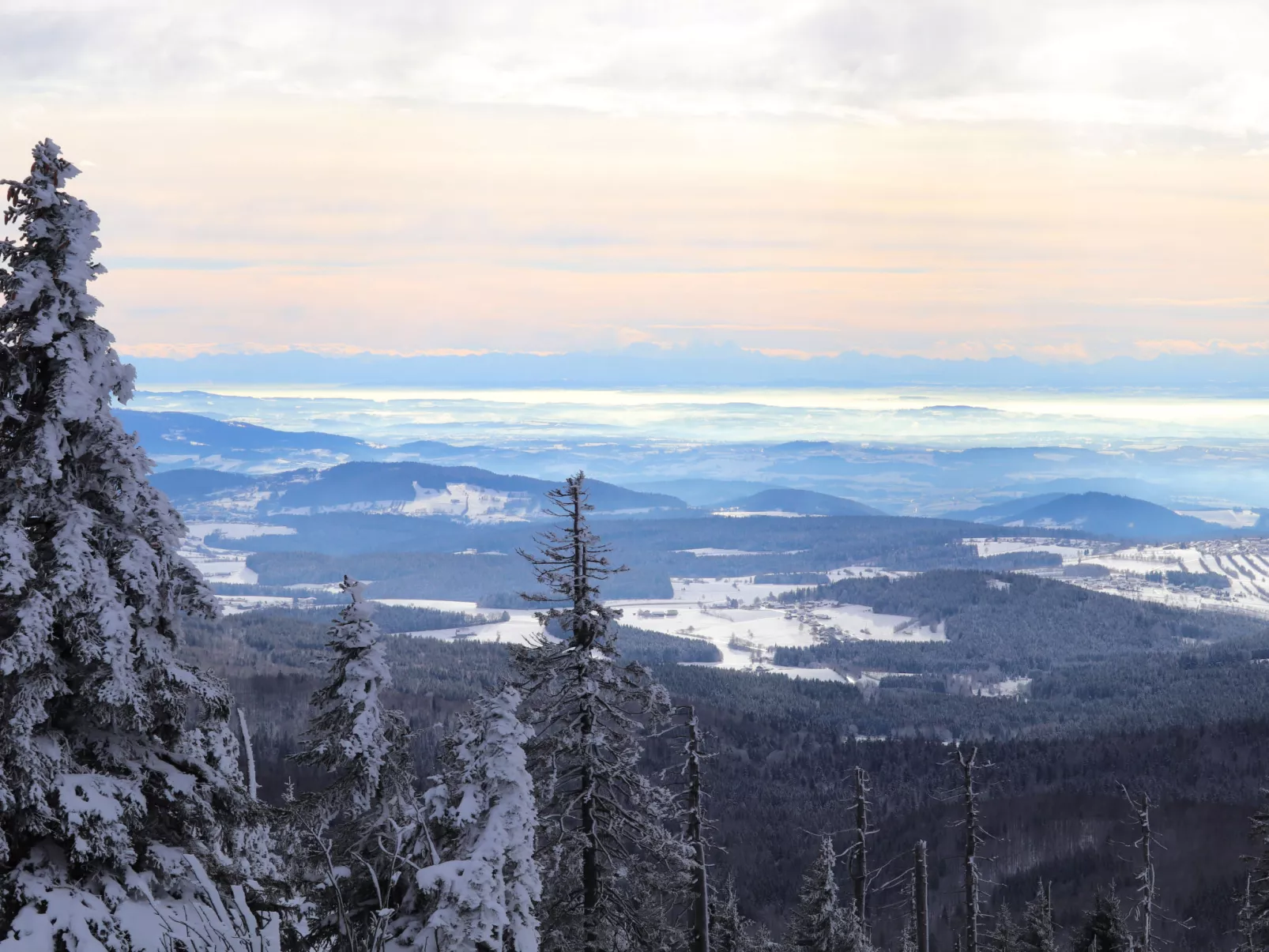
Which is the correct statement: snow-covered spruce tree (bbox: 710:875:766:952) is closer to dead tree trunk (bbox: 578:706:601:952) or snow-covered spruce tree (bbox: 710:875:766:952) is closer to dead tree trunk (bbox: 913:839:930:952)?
dead tree trunk (bbox: 913:839:930:952)

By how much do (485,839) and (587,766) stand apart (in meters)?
8.42

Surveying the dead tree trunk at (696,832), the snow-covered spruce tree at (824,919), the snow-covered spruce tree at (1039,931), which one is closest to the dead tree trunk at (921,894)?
the snow-covered spruce tree at (824,919)

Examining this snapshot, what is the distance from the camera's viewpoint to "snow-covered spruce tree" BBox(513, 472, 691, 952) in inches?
903

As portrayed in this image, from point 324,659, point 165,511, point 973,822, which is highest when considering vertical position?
point 165,511

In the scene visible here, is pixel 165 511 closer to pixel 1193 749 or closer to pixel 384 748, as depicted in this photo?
pixel 384 748

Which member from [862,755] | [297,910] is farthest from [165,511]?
[862,755]

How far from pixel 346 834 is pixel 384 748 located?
1.74 m

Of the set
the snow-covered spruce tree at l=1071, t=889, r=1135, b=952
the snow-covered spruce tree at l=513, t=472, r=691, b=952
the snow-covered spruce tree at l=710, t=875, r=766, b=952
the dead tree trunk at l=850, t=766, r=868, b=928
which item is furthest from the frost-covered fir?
the snow-covered spruce tree at l=1071, t=889, r=1135, b=952

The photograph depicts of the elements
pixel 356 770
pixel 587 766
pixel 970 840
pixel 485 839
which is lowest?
pixel 970 840

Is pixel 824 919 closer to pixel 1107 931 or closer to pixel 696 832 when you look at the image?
pixel 1107 931

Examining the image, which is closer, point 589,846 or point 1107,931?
point 589,846

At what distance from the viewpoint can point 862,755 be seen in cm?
18350

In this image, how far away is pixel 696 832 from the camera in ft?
93.9

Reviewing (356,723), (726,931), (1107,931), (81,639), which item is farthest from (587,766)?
(1107,931)
